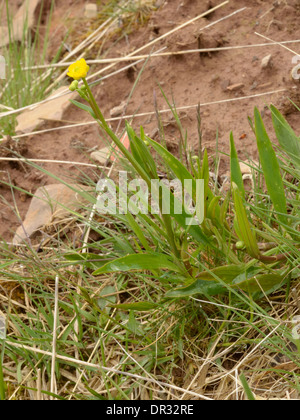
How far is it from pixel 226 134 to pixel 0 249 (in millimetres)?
953

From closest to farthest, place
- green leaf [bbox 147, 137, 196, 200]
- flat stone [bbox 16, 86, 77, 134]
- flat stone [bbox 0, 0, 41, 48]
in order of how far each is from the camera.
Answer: green leaf [bbox 147, 137, 196, 200], flat stone [bbox 16, 86, 77, 134], flat stone [bbox 0, 0, 41, 48]

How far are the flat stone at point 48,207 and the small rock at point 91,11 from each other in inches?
58.7

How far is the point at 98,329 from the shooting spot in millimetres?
1342

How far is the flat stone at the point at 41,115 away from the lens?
2.28m

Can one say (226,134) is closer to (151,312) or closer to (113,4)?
(151,312)

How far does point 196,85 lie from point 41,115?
0.78m

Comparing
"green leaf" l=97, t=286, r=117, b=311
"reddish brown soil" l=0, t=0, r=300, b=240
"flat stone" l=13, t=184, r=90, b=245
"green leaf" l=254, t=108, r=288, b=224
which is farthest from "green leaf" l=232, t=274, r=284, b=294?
"flat stone" l=13, t=184, r=90, b=245

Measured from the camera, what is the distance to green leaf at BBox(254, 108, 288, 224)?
1266mm

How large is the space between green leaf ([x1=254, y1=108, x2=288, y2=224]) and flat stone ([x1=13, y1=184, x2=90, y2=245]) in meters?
0.76

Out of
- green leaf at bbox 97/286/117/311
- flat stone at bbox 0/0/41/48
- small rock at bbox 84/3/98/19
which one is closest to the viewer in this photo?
green leaf at bbox 97/286/117/311

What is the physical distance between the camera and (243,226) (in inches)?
46.7

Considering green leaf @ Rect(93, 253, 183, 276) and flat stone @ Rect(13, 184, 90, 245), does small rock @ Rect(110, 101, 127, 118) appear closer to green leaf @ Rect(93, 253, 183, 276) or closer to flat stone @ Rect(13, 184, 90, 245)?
flat stone @ Rect(13, 184, 90, 245)

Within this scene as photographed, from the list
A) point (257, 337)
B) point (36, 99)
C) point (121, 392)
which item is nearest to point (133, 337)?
point (121, 392)

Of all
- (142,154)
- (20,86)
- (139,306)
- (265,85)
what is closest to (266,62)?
(265,85)
